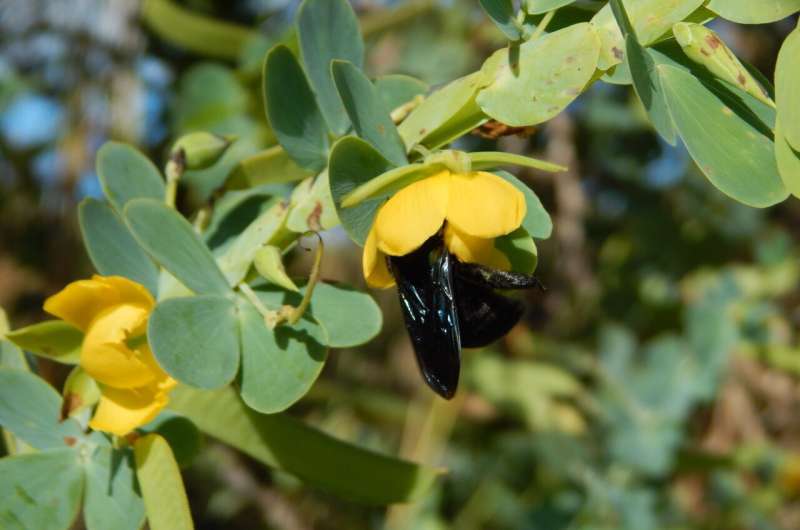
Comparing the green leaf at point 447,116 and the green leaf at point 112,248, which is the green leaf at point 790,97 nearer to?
the green leaf at point 447,116

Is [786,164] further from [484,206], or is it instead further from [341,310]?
[341,310]

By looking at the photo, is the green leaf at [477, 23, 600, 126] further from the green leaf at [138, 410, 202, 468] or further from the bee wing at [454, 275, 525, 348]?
the green leaf at [138, 410, 202, 468]

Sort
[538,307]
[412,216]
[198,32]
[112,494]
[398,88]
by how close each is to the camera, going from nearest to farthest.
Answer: [412,216] < [112,494] < [398,88] < [198,32] < [538,307]

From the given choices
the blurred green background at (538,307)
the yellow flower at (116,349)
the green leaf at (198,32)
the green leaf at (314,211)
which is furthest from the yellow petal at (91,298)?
the green leaf at (198,32)

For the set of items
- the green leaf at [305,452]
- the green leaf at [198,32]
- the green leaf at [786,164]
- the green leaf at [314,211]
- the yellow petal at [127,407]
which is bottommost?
the green leaf at [198,32]

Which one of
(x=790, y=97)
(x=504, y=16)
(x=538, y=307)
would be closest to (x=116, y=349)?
(x=504, y=16)
